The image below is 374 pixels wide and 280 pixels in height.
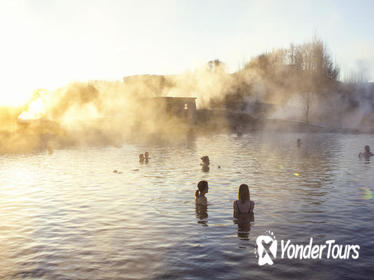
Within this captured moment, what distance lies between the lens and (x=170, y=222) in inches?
486

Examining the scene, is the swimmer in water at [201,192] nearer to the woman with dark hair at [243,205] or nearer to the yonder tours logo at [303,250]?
the woman with dark hair at [243,205]

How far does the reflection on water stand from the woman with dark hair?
376 mm

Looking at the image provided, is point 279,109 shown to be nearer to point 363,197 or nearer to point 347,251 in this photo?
point 363,197

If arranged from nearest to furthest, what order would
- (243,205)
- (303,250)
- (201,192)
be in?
(303,250) → (243,205) → (201,192)

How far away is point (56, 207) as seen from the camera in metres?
14.9

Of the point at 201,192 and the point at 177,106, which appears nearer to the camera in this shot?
the point at 201,192

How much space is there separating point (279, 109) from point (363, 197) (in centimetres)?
7337

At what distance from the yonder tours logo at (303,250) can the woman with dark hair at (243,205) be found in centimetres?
213

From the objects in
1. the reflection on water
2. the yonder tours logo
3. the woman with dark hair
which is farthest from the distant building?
the yonder tours logo

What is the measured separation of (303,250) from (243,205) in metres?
3.10

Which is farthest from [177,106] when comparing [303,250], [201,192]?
[303,250]

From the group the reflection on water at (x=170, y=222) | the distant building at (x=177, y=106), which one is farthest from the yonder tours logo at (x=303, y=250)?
the distant building at (x=177, y=106)

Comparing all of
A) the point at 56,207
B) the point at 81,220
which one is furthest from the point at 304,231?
the point at 56,207

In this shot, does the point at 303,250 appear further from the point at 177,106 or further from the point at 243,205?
the point at 177,106
